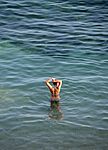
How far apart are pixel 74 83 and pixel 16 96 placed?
12.8 feet

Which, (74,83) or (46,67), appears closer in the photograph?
(74,83)

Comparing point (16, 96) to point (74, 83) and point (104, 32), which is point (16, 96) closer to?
point (74, 83)

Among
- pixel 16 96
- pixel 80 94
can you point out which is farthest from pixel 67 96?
pixel 16 96

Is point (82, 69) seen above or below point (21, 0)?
below

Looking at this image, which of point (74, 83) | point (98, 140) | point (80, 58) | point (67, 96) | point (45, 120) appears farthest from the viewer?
point (80, 58)

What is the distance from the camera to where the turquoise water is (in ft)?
64.6

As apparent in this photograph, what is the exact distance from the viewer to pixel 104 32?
3497cm

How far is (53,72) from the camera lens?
88.3ft

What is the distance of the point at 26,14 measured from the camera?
40.3 m

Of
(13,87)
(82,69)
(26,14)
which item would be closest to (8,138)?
(13,87)

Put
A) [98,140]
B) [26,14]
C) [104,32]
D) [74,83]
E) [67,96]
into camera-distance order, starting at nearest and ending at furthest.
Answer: [98,140] < [67,96] < [74,83] < [104,32] < [26,14]

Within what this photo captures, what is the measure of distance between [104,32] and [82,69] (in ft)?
28.6

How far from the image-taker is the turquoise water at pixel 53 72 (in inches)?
775

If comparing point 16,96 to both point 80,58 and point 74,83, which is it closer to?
point 74,83
